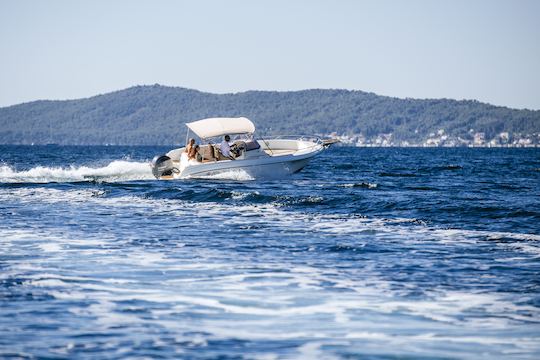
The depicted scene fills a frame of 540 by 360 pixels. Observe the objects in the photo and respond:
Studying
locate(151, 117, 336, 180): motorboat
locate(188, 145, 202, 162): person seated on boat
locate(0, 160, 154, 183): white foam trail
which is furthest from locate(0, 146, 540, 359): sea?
locate(0, 160, 154, 183): white foam trail

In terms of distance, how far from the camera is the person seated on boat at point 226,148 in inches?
1220

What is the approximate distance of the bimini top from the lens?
3203 cm

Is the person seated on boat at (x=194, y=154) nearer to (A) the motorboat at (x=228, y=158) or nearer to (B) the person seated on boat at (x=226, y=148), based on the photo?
(A) the motorboat at (x=228, y=158)

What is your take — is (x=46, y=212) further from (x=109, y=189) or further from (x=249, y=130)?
(x=249, y=130)

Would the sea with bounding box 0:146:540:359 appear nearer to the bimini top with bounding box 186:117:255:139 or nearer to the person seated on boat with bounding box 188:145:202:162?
the person seated on boat with bounding box 188:145:202:162

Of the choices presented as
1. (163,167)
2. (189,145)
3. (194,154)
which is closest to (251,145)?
(194,154)

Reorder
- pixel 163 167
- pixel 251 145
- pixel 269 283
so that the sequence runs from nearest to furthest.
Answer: pixel 269 283
pixel 251 145
pixel 163 167

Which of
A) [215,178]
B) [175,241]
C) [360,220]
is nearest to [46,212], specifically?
[175,241]

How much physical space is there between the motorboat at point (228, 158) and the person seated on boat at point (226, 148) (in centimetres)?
4

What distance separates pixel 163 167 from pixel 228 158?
2.82 m

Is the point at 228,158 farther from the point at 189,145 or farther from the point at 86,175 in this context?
the point at 86,175

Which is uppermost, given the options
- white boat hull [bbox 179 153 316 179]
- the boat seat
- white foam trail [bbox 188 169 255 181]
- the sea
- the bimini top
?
the bimini top

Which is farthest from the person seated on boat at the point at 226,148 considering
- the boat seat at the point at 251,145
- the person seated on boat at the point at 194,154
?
the person seated on boat at the point at 194,154

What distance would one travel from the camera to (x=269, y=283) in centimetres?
1062
